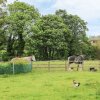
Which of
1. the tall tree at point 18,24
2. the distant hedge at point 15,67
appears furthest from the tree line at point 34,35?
the distant hedge at point 15,67

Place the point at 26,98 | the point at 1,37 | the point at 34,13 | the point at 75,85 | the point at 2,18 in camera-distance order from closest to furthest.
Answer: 1. the point at 26,98
2. the point at 75,85
3. the point at 2,18
4. the point at 1,37
5. the point at 34,13

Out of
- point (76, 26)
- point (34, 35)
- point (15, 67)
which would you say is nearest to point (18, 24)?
point (34, 35)

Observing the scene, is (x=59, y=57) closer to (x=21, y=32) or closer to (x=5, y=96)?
(x=21, y=32)

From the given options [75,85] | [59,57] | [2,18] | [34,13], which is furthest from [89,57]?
[75,85]

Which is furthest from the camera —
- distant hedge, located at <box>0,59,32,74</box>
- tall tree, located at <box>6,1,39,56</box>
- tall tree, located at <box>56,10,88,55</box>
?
tall tree, located at <box>56,10,88,55</box>

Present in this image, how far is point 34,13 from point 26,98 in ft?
211

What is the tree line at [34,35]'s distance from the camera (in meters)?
77.8

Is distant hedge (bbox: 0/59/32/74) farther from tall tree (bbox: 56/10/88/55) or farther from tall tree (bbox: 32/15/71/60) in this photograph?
tall tree (bbox: 56/10/88/55)

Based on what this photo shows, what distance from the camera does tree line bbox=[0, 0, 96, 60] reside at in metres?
77.8

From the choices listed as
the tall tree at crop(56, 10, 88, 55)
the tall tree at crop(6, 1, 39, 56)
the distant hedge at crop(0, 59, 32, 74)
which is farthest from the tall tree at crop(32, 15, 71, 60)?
the distant hedge at crop(0, 59, 32, 74)

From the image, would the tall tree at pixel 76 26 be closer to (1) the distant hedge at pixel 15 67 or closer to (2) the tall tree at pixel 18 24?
(2) the tall tree at pixel 18 24

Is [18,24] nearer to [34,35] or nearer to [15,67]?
[34,35]

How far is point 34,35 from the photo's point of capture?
78.2 metres

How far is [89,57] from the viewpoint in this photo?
9019 cm
